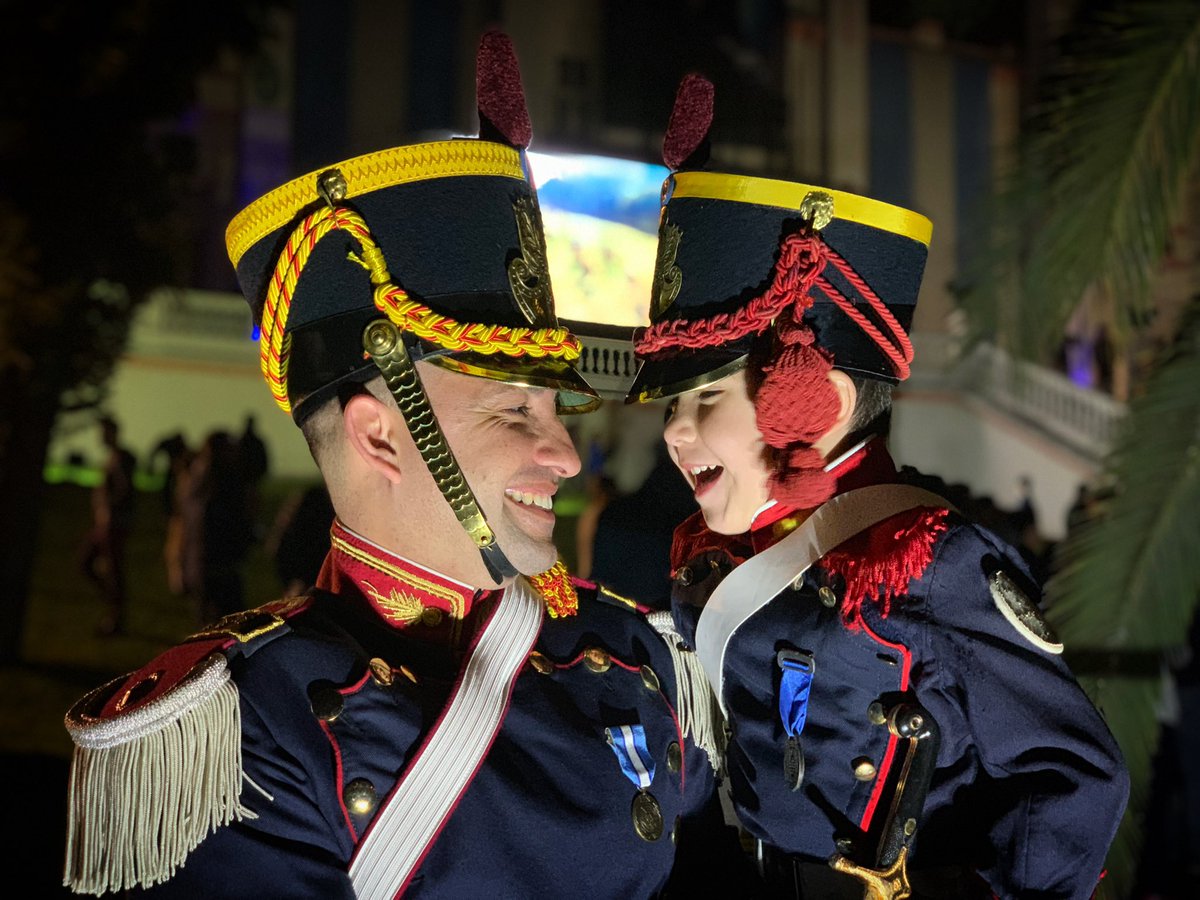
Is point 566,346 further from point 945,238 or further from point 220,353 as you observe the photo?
point 945,238

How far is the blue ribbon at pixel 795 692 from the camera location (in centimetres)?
251

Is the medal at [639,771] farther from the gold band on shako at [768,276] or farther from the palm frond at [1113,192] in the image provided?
the palm frond at [1113,192]

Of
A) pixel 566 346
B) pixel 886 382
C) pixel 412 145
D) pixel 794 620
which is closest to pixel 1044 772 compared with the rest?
pixel 794 620

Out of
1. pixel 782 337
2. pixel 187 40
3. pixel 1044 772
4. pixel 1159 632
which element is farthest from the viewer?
pixel 187 40

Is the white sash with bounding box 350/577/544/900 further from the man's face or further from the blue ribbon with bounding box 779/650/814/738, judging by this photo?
the blue ribbon with bounding box 779/650/814/738

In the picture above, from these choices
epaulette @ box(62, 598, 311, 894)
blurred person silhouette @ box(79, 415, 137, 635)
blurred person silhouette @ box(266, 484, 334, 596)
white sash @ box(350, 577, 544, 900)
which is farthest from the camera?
blurred person silhouette @ box(79, 415, 137, 635)

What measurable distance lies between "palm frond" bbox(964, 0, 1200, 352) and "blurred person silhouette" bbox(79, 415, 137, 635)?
669 cm

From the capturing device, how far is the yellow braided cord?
243 centimetres

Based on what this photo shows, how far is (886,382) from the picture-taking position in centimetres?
280

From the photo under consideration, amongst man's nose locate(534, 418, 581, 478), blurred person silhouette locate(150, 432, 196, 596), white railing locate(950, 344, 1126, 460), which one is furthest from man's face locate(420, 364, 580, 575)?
white railing locate(950, 344, 1126, 460)

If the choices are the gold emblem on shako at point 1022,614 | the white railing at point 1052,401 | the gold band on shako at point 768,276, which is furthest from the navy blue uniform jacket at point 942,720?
the white railing at point 1052,401

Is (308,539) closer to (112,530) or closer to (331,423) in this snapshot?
(331,423)

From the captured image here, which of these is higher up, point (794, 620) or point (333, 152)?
point (333, 152)

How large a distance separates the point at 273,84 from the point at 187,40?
11.2 metres
